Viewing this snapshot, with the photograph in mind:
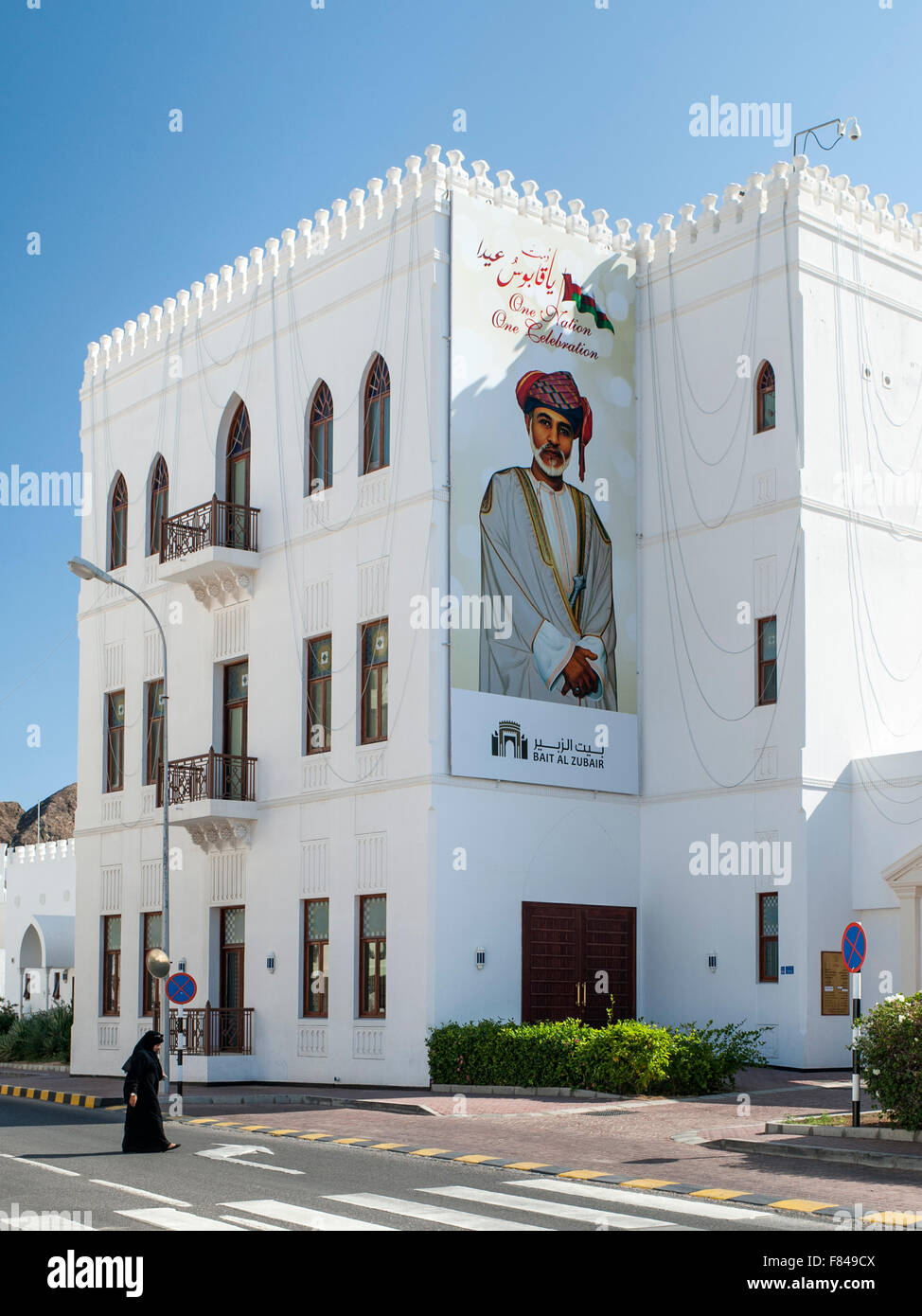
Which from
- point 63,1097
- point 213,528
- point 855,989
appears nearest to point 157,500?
point 213,528

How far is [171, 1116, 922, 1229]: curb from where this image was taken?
11.5 meters

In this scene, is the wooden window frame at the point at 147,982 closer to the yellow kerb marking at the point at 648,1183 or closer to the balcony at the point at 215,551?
the balcony at the point at 215,551

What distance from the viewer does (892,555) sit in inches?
1071

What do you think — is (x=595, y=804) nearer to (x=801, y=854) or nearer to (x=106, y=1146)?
(x=801, y=854)

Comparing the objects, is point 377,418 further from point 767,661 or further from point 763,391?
point 767,661

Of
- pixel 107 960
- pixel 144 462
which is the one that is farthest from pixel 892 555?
pixel 107 960

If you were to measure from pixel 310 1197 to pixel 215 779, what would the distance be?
54.9 feet

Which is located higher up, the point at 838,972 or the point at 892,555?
the point at 892,555

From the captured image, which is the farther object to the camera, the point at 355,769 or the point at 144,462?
the point at 144,462

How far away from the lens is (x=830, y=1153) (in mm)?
15016

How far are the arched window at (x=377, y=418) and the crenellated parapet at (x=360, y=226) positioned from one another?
8.21 ft

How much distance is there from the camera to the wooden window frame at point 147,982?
30.7 m
